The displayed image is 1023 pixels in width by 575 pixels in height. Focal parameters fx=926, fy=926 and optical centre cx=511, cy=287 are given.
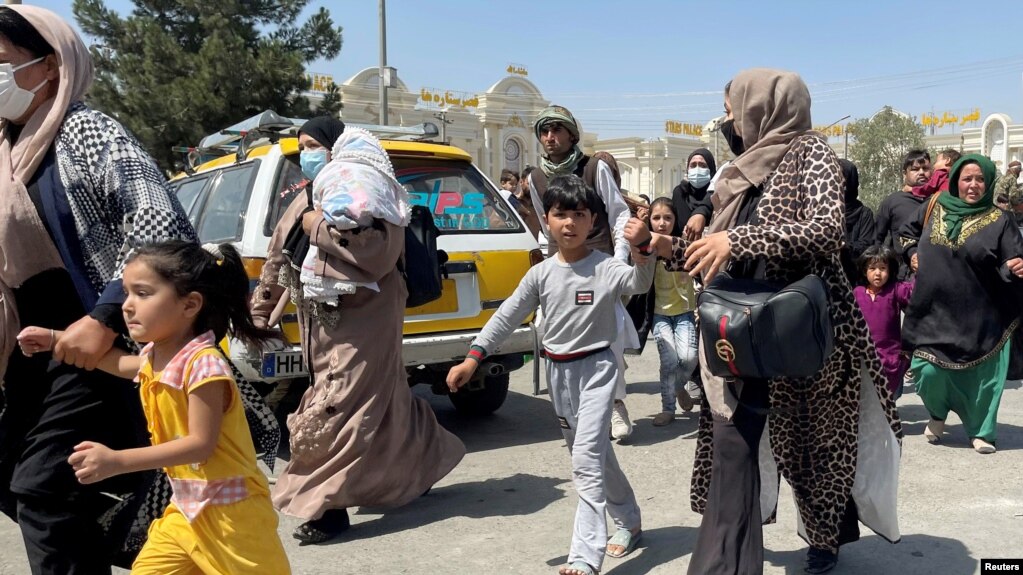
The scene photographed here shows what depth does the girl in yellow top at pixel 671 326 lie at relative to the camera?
655 centimetres

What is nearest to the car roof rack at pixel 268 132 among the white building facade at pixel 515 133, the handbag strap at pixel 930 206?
the handbag strap at pixel 930 206

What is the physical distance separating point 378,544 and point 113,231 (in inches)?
82.5

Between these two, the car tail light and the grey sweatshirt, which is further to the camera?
the car tail light

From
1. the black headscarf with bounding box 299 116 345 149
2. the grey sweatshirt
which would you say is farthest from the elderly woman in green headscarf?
the black headscarf with bounding box 299 116 345 149

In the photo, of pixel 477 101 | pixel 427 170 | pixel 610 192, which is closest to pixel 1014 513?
pixel 610 192

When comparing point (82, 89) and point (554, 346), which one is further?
point (554, 346)

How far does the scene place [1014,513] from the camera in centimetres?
432

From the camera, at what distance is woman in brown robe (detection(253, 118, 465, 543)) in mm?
4270

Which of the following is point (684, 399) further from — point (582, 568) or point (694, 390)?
point (582, 568)

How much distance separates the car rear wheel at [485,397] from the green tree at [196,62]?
17.6 m

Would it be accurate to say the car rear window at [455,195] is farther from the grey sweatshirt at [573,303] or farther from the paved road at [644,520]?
the grey sweatshirt at [573,303]

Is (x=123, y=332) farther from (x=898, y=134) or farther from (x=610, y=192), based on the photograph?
(x=898, y=134)

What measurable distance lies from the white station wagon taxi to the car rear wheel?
0.27 m

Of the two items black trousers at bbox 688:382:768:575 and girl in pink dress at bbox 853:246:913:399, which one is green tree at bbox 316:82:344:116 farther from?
black trousers at bbox 688:382:768:575
